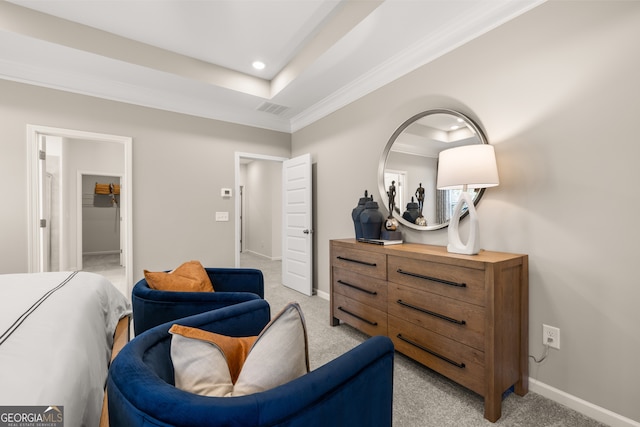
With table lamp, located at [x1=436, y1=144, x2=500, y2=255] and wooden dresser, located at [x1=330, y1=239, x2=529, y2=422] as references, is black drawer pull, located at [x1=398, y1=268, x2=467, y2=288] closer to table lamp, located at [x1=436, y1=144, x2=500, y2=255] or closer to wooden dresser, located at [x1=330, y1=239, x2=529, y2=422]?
wooden dresser, located at [x1=330, y1=239, x2=529, y2=422]

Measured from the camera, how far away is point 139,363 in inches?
29.1

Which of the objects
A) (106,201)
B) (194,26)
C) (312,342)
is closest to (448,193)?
(312,342)

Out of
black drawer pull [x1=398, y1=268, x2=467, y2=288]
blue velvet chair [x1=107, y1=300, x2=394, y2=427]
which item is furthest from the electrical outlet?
blue velvet chair [x1=107, y1=300, x2=394, y2=427]

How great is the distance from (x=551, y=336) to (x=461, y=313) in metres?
0.60

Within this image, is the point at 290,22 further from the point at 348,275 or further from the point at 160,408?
the point at 160,408

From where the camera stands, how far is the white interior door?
3.72 metres

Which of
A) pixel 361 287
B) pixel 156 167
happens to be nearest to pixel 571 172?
pixel 361 287

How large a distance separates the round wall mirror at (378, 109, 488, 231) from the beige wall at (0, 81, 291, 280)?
7.21 ft

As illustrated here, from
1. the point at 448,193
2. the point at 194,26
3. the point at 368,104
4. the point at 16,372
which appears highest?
the point at 194,26

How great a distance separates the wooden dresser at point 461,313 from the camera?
153 cm

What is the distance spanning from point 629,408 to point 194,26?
4.06 m

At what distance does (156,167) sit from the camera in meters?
3.33

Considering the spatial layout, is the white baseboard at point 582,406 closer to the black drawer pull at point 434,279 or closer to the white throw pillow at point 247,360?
the black drawer pull at point 434,279

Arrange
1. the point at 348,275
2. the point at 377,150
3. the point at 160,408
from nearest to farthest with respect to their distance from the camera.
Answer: the point at 160,408
the point at 348,275
the point at 377,150
